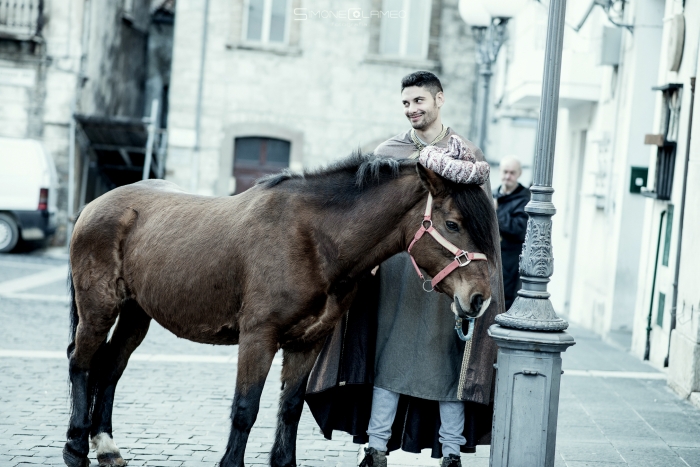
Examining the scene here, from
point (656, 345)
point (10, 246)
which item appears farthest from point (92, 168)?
point (656, 345)

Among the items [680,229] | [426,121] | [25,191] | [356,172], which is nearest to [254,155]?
[25,191]

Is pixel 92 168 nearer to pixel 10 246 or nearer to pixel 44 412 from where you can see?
pixel 10 246

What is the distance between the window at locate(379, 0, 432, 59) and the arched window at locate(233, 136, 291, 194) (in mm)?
3306

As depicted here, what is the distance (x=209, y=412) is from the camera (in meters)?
7.19

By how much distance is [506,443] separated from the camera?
4.80 metres

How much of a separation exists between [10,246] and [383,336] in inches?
648

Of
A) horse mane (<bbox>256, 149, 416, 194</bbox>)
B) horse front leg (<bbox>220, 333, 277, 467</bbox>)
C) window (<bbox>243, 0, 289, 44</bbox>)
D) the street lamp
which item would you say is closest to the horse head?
horse mane (<bbox>256, 149, 416, 194</bbox>)

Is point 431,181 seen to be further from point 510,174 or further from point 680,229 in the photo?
point 680,229

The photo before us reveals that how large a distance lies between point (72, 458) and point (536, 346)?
2639mm

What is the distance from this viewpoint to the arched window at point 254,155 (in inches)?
914

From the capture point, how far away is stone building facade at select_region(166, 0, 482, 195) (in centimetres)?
2270

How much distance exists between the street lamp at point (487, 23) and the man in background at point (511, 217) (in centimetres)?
165

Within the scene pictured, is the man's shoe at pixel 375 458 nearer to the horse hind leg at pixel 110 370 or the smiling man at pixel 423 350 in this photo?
the smiling man at pixel 423 350

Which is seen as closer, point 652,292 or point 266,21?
point 652,292
